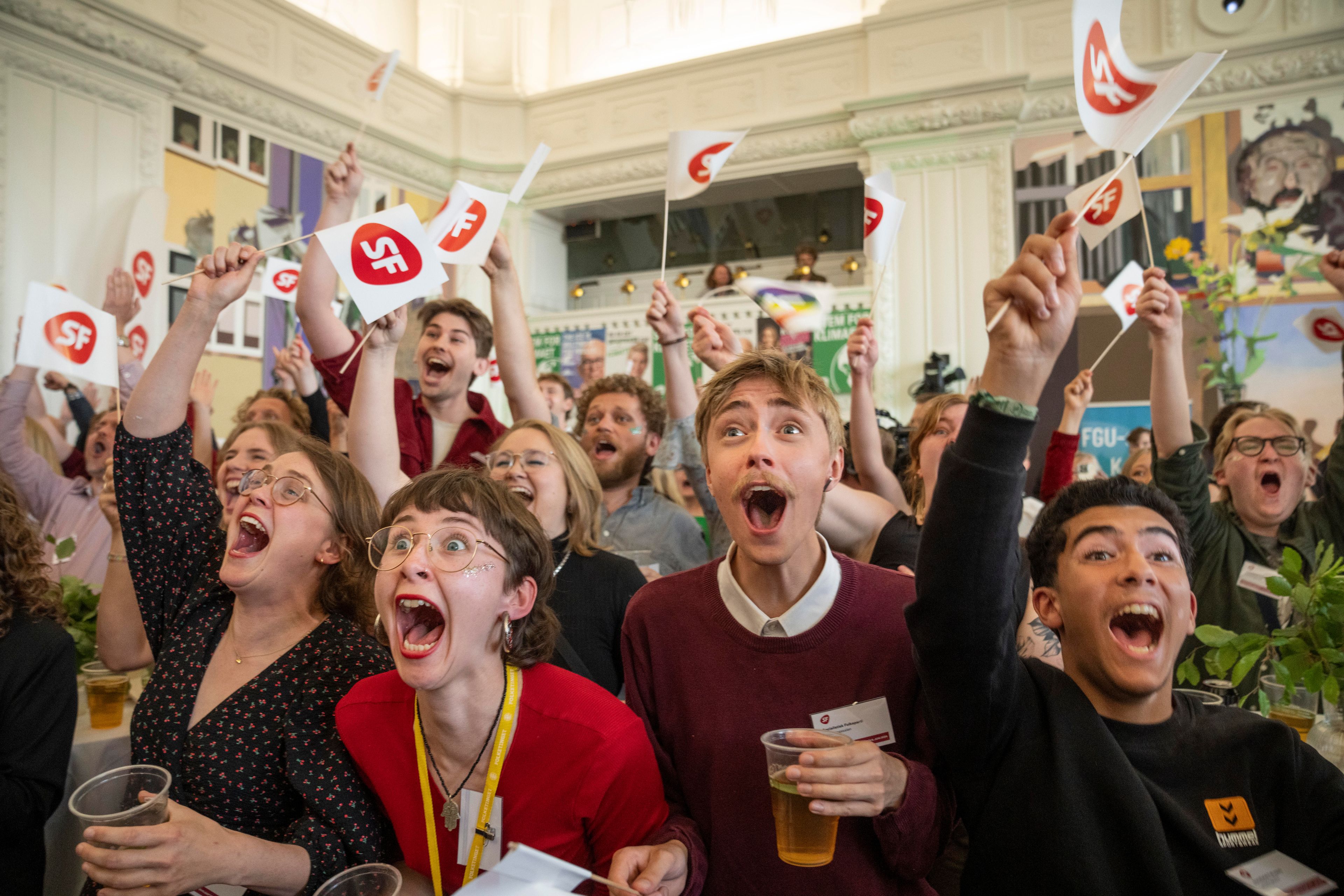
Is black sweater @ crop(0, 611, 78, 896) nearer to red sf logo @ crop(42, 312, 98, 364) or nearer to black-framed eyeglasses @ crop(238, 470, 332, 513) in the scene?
black-framed eyeglasses @ crop(238, 470, 332, 513)

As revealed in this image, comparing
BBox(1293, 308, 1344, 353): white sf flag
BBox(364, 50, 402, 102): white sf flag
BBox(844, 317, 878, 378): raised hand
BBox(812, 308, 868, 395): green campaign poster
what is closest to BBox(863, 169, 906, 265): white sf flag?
BBox(844, 317, 878, 378): raised hand

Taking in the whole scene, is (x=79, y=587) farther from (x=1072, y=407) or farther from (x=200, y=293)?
(x=1072, y=407)

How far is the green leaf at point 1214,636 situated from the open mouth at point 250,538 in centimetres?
173

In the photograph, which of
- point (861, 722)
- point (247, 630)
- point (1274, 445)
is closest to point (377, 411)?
point (247, 630)

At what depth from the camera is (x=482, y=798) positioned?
4.42 feet

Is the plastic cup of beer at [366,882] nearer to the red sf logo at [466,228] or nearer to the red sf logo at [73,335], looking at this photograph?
the red sf logo at [466,228]

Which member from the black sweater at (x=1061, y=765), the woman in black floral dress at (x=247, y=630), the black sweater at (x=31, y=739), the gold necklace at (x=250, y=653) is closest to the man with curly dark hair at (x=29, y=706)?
the black sweater at (x=31, y=739)

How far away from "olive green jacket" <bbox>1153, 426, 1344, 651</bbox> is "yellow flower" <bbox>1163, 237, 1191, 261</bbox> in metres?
5.28

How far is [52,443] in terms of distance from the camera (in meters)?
5.05

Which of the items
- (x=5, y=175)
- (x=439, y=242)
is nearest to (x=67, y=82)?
(x=5, y=175)

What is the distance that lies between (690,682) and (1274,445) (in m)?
2.12

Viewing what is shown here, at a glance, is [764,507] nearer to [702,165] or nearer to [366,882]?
[366,882]

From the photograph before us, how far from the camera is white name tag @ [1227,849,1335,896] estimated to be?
44.7 inches

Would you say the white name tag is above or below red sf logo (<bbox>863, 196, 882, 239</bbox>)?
below
